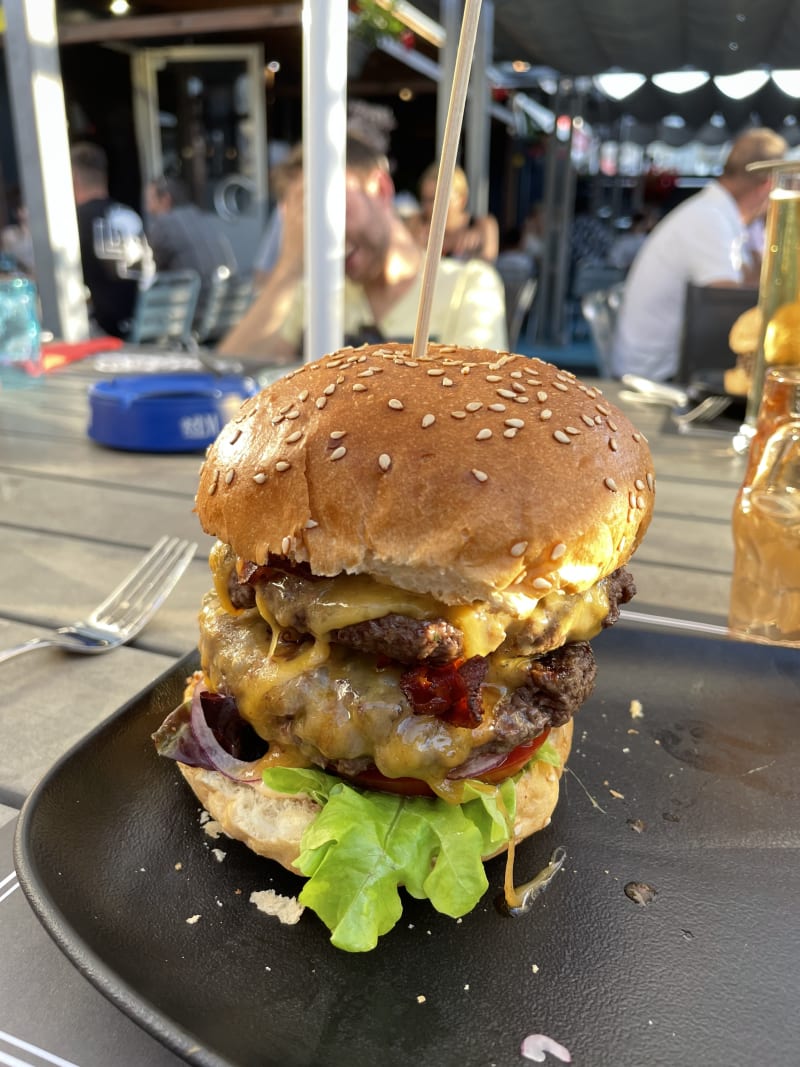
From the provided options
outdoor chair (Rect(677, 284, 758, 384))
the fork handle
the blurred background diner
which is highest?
the blurred background diner

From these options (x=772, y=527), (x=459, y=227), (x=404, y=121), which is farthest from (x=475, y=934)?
(x=404, y=121)

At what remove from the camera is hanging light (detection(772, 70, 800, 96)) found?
12.1m

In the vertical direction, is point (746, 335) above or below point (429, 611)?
above

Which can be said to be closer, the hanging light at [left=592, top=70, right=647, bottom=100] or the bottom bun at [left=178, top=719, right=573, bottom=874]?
the bottom bun at [left=178, top=719, right=573, bottom=874]

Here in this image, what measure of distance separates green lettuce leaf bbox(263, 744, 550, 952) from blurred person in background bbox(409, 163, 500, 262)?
4467 millimetres

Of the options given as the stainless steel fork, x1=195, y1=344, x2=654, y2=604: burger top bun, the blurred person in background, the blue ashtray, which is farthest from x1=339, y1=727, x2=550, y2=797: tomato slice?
the blurred person in background

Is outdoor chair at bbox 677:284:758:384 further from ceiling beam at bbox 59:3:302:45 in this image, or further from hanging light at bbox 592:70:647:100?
hanging light at bbox 592:70:647:100

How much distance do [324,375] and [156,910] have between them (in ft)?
2.64

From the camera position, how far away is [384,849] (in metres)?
1.13

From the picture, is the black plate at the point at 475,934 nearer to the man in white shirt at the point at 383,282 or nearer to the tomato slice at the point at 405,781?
the tomato slice at the point at 405,781

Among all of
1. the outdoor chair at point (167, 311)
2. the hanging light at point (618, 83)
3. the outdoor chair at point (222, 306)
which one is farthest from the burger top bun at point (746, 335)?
the hanging light at point (618, 83)

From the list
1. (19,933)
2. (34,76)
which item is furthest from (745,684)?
(34,76)

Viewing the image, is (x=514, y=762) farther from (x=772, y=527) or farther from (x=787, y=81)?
(x=787, y=81)

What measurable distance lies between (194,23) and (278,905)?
982 centimetres
